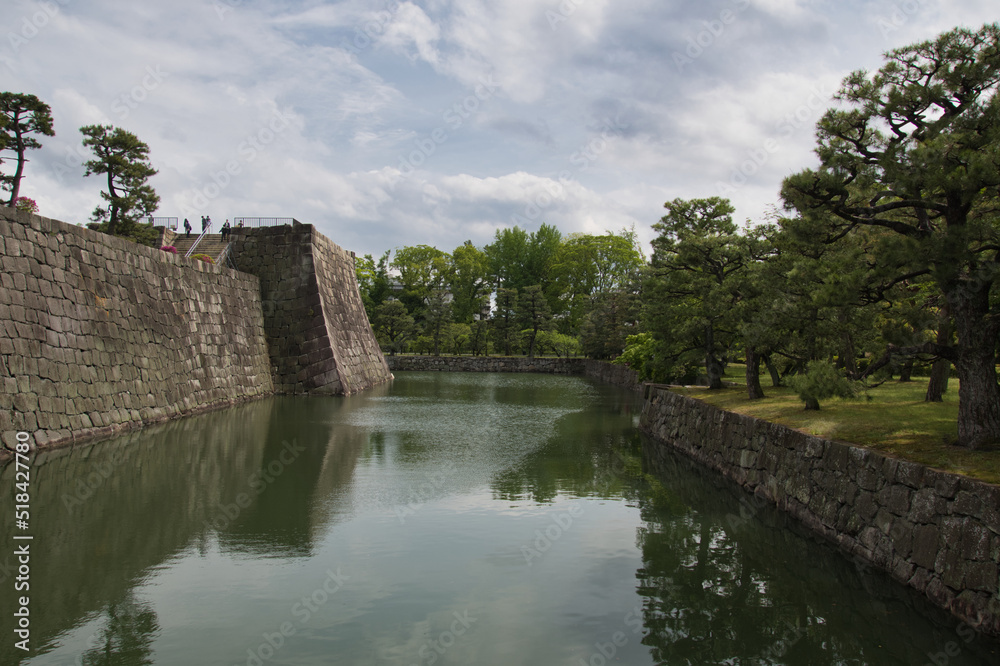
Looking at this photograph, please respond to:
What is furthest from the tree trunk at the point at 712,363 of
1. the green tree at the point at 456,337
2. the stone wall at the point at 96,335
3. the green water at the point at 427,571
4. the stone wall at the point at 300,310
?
the green tree at the point at 456,337

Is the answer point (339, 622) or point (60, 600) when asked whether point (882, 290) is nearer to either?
point (339, 622)

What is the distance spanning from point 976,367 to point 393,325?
39383 millimetres

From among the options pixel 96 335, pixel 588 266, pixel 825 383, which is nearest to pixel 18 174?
pixel 96 335

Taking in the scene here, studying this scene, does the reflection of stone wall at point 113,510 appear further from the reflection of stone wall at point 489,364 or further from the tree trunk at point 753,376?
the reflection of stone wall at point 489,364

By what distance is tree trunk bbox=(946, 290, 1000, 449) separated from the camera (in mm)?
5711

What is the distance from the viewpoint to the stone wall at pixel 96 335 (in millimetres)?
9586

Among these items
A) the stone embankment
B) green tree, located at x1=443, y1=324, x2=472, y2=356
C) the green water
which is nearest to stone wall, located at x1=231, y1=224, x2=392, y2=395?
the stone embankment

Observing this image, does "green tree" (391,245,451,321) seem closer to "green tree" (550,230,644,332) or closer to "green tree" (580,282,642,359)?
"green tree" (550,230,644,332)

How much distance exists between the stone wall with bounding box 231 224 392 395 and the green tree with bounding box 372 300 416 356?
1764 cm

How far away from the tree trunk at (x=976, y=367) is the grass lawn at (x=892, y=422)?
21cm

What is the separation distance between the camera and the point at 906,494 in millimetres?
5344

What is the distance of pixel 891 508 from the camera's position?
5539 mm

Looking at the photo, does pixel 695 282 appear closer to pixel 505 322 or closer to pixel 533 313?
pixel 533 313

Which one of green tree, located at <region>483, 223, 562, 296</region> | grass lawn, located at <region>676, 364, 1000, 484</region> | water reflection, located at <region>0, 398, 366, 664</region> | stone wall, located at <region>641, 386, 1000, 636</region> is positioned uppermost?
green tree, located at <region>483, 223, 562, 296</region>
